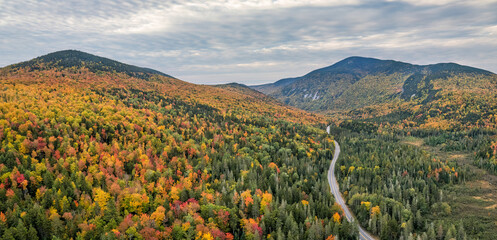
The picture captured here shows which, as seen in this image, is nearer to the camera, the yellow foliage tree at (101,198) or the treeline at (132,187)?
the treeline at (132,187)

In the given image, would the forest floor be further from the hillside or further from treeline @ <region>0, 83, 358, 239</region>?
the hillside

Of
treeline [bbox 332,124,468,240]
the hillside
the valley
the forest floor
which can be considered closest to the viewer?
the hillside

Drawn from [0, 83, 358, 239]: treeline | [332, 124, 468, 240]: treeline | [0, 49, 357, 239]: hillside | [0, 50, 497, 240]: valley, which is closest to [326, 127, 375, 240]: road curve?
[0, 50, 497, 240]: valley

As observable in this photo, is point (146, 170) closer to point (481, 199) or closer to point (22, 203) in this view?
point (22, 203)

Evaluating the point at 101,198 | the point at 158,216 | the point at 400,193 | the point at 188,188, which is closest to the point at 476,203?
the point at 400,193

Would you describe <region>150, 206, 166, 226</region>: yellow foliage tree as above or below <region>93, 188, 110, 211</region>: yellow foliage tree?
below

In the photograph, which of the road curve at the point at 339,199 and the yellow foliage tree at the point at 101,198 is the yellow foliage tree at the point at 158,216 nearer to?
the yellow foliage tree at the point at 101,198

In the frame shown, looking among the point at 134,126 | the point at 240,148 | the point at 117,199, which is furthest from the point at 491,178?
the point at 134,126

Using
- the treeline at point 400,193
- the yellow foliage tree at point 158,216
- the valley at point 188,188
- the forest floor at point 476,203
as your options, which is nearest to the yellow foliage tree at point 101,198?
the valley at point 188,188

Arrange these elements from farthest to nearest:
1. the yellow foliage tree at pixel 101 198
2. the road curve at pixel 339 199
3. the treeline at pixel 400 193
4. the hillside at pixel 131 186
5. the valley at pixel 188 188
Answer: the road curve at pixel 339 199 → the treeline at pixel 400 193 → the yellow foliage tree at pixel 101 198 → the valley at pixel 188 188 → the hillside at pixel 131 186
